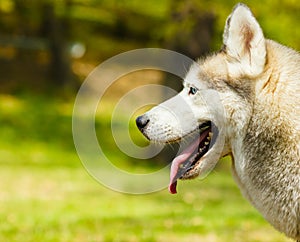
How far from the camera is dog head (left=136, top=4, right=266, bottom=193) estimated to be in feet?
14.6

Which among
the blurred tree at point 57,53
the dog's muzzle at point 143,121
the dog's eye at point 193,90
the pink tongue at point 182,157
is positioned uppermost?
the dog's eye at point 193,90

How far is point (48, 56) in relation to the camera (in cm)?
Answer: 2678

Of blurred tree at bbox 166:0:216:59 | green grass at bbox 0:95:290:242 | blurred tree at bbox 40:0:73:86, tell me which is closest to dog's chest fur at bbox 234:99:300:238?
green grass at bbox 0:95:290:242

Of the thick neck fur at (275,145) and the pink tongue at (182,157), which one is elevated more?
the thick neck fur at (275,145)

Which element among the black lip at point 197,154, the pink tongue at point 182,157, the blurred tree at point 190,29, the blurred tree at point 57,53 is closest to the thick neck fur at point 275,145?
the black lip at point 197,154

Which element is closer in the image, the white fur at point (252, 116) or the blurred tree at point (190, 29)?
the white fur at point (252, 116)

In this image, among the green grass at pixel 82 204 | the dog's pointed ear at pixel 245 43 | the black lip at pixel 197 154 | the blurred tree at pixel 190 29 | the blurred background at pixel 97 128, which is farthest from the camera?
the blurred tree at pixel 190 29

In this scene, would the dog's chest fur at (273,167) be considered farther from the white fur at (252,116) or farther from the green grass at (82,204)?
the green grass at (82,204)

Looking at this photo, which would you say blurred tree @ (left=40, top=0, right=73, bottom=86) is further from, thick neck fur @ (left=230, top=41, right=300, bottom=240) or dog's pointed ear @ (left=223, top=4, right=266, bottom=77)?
thick neck fur @ (left=230, top=41, right=300, bottom=240)

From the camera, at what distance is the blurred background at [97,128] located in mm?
8641

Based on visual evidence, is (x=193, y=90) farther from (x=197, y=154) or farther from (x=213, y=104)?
(x=197, y=154)

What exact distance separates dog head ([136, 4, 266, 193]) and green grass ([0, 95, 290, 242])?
316 cm

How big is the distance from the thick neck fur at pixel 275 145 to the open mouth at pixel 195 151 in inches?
8.4

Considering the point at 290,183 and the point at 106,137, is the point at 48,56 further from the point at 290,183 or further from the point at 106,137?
the point at 290,183
